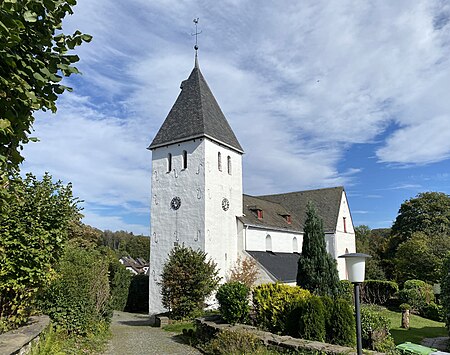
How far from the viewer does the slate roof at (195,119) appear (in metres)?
25.0

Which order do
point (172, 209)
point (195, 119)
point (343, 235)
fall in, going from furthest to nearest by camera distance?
point (343, 235) → point (195, 119) → point (172, 209)

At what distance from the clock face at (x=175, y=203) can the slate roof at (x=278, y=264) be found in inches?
235

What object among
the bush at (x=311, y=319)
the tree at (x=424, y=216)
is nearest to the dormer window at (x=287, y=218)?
the tree at (x=424, y=216)

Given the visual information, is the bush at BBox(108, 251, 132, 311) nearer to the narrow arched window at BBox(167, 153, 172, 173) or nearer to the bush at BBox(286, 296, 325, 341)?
the narrow arched window at BBox(167, 153, 172, 173)

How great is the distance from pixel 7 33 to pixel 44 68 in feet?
1.98

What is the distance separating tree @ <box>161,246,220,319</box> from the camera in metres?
18.7

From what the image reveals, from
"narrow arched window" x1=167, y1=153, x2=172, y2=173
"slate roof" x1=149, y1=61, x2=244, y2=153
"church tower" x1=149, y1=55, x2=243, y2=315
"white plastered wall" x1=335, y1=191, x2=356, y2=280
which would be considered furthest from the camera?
"white plastered wall" x1=335, y1=191, x2=356, y2=280

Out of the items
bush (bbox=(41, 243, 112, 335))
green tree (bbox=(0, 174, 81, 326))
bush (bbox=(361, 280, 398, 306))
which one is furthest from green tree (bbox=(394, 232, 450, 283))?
green tree (bbox=(0, 174, 81, 326))

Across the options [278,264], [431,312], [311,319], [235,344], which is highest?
[278,264]

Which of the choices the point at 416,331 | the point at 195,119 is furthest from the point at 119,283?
the point at 416,331

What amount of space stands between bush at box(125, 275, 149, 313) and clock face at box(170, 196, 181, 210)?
792cm

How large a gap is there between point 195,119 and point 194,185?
470 centimetres

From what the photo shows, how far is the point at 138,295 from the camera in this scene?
94.7 feet

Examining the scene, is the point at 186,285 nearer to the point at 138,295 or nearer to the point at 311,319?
the point at 311,319
